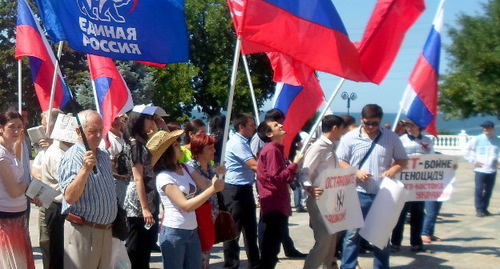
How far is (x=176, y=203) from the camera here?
539 cm

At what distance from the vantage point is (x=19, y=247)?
577 centimetres

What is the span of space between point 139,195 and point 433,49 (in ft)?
15.2

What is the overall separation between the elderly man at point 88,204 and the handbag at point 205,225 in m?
0.70

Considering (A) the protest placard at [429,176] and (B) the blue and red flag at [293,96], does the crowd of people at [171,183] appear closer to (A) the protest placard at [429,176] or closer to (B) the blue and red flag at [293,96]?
(B) the blue and red flag at [293,96]

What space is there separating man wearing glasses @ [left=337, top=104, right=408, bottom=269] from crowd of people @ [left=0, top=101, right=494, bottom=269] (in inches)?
0.4

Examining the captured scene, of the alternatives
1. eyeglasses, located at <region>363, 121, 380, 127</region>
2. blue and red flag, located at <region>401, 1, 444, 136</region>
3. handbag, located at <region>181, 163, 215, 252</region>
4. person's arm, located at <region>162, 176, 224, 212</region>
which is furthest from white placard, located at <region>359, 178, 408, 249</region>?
person's arm, located at <region>162, 176, 224, 212</region>

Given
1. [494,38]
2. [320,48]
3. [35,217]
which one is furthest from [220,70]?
[320,48]

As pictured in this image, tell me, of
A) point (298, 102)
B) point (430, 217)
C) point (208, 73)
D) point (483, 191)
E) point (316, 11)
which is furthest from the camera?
point (208, 73)

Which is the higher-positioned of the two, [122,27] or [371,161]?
[122,27]

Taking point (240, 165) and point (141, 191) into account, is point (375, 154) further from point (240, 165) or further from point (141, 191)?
point (141, 191)

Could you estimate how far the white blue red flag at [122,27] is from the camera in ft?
20.4

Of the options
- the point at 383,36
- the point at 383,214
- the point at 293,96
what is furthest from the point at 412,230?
the point at 383,36

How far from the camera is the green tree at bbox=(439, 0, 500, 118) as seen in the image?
27719 mm

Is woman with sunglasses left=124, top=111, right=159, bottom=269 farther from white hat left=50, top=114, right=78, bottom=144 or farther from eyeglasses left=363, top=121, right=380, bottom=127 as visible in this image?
eyeglasses left=363, top=121, right=380, bottom=127
